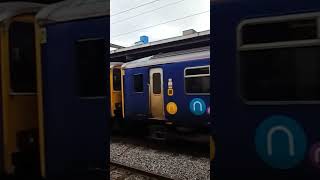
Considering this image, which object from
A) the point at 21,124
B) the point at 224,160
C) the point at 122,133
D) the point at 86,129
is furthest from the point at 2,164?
the point at 122,133

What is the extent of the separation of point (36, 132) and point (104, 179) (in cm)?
128

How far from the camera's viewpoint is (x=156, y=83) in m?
10.8

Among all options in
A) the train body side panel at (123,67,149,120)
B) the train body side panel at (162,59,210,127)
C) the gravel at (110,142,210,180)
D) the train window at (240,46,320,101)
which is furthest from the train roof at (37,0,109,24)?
the train body side panel at (123,67,149,120)

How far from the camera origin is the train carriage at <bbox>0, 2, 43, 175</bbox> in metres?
3.46

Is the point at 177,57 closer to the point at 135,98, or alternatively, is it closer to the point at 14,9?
the point at 135,98

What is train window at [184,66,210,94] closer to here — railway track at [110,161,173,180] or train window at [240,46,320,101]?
railway track at [110,161,173,180]

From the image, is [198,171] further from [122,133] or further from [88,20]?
[122,133]

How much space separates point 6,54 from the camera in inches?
138

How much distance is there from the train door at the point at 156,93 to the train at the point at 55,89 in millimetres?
7056

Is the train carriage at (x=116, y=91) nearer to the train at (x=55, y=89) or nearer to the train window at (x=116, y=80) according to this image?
the train window at (x=116, y=80)

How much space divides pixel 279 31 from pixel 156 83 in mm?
8630

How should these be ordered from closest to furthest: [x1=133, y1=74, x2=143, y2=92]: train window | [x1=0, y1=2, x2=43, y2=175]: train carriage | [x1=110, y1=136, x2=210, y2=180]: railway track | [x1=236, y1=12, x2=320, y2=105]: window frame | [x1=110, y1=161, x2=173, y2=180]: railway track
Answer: [x1=236, y1=12, x2=320, y2=105]: window frame < [x1=0, y1=2, x2=43, y2=175]: train carriage < [x1=110, y1=161, x2=173, y2=180]: railway track < [x1=110, y1=136, x2=210, y2=180]: railway track < [x1=133, y1=74, x2=143, y2=92]: train window

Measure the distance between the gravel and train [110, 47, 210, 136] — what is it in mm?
1147

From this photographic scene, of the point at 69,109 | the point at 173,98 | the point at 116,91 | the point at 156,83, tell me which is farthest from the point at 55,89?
the point at 116,91
